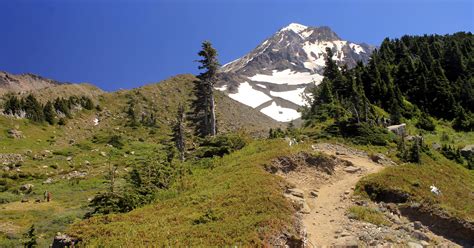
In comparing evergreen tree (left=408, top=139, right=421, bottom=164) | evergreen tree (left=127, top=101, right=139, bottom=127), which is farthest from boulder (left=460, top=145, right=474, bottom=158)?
evergreen tree (left=127, top=101, right=139, bottom=127)

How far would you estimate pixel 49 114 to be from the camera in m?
59.8

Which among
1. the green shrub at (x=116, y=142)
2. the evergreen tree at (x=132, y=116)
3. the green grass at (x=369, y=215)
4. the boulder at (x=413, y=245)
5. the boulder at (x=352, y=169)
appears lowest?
the boulder at (x=413, y=245)

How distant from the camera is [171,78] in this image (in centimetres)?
9688

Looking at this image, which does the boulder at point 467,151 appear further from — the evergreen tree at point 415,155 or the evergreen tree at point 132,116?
the evergreen tree at point 132,116

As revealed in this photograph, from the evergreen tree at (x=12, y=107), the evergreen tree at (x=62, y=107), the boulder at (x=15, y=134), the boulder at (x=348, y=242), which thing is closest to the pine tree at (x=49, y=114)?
the evergreen tree at (x=62, y=107)

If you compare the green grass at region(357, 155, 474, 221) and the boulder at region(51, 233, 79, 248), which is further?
the green grass at region(357, 155, 474, 221)

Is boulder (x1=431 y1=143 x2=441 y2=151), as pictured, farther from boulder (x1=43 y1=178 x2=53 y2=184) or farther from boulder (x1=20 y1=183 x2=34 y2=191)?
boulder (x1=20 y1=183 x2=34 y2=191)

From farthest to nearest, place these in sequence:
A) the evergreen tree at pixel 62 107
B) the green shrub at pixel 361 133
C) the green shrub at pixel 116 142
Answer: the evergreen tree at pixel 62 107 < the green shrub at pixel 116 142 < the green shrub at pixel 361 133

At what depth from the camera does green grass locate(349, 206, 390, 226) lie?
1694 centimetres

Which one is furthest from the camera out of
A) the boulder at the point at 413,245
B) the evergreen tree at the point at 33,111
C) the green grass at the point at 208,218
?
the evergreen tree at the point at 33,111

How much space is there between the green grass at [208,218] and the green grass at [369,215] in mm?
3128

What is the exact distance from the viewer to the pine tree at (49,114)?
5905cm

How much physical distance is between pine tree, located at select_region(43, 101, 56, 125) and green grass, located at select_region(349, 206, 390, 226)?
52259 mm

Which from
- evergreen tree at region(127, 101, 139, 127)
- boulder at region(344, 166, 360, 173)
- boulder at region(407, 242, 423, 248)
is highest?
evergreen tree at region(127, 101, 139, 127)
